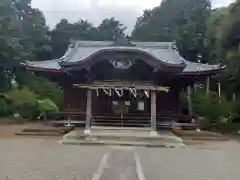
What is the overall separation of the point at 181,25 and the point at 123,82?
2768 centimetres

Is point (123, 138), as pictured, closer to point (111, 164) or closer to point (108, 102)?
point (108, 102)

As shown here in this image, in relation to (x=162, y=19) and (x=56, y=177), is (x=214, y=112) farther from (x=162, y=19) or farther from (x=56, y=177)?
(x=162, y=19)

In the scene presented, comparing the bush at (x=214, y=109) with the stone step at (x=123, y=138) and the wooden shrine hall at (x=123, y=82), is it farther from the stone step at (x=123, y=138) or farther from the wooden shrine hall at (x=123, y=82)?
the stone step at (x=123, y=138)

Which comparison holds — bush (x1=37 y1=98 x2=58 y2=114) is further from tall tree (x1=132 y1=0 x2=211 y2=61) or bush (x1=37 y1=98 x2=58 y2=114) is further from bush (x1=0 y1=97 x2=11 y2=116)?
tall tree (x1=132 y1=0 x2=211 y2=61)

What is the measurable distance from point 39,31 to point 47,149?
30.8 metres

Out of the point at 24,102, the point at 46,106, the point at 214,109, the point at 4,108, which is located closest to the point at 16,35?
the point at 4,108

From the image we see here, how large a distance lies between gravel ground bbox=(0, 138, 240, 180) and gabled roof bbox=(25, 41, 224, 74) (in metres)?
6.82

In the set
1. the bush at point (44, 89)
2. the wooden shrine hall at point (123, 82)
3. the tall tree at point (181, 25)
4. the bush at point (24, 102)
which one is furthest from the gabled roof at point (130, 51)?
the tall tree at point (181, 25)

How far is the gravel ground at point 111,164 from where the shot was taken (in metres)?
9.23

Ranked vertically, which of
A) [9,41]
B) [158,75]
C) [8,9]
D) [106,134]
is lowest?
[106,134]

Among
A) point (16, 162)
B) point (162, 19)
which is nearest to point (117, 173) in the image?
point (16, 162)

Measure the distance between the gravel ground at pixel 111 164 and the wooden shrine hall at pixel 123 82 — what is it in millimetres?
6685

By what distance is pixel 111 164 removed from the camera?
11.2 metres

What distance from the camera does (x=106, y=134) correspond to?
760 inches
